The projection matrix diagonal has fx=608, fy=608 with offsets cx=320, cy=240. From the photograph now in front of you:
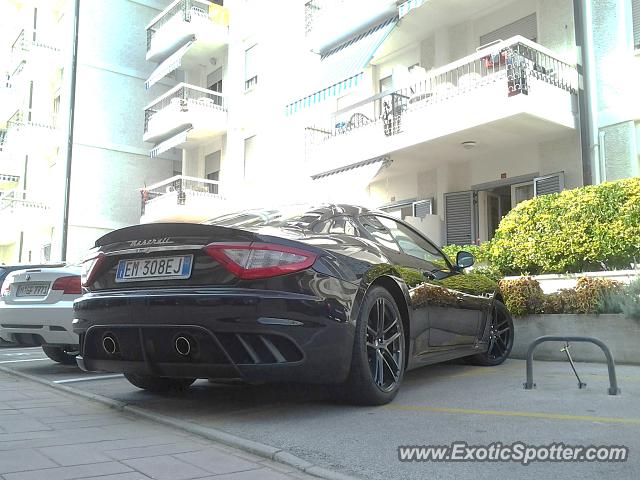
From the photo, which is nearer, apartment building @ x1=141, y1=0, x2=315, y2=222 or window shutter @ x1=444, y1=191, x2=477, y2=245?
window shutter @ x1=444, y1=191, x2=477, y2=245

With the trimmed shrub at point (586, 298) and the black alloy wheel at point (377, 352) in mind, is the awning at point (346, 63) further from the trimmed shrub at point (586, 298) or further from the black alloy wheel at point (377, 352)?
the black alloy wheel at point (377, 352)

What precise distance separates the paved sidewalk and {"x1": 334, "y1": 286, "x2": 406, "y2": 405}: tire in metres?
1.05

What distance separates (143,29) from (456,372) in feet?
92.0

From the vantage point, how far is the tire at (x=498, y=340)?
21.6 ft

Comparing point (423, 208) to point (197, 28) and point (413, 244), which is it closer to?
point (413, 244)

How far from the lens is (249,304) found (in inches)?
147

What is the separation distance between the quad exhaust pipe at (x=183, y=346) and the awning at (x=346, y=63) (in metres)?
11.2

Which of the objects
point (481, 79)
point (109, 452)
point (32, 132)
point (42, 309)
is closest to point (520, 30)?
point (481, 79)

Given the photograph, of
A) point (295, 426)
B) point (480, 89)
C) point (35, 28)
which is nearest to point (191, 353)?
point (295, 426)

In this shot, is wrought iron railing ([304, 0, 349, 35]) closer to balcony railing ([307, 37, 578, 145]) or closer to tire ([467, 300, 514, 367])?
balcony railing ([307, 37, 578, 145])

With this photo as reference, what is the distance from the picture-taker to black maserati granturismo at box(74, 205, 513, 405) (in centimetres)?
376

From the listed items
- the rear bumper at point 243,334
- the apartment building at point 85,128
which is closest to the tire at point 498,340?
the rear bumper at point 243,334

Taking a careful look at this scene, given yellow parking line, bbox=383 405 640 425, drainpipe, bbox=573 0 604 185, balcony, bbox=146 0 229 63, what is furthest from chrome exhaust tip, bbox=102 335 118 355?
balcony, bbox=146 0 229 63

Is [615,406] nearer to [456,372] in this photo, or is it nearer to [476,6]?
[456,372]
